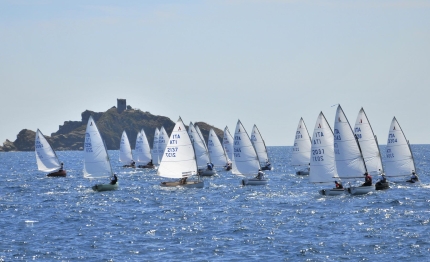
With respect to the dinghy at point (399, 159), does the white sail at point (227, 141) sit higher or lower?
higher

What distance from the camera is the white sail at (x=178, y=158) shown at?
7062 cm

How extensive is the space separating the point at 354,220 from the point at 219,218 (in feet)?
29.0

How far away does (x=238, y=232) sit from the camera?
43219 mm

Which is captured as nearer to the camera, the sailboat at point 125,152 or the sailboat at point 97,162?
the sailboat at point 97,162

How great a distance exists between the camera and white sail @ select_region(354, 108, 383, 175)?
217 feet

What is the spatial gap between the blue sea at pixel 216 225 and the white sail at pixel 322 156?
1778 millimetres

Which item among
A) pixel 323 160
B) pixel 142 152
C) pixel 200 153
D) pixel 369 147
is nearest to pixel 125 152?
pixel 142 152

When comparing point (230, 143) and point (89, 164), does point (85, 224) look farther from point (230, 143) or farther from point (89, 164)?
point (230, 143)

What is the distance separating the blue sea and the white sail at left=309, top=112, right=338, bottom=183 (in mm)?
1778

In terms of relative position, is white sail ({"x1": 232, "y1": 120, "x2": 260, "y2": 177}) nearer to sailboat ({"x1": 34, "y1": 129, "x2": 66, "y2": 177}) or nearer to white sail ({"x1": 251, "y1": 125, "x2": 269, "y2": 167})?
white sail ({"x1": 251, "y1": 125, "x2": 269, "y2": 167})

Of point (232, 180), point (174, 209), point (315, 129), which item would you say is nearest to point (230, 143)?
point (232, 180)

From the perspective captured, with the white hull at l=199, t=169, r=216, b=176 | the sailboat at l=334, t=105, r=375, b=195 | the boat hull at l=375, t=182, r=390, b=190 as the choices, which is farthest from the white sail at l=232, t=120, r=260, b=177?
the sailboat at l=334, t=105, r=375, b=195

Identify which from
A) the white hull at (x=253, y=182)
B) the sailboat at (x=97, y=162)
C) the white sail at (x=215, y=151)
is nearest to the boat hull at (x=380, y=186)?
the white hull at (x=253, y=182)

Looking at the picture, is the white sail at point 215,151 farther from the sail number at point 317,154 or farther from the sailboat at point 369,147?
→ the sail number at point 317,154
